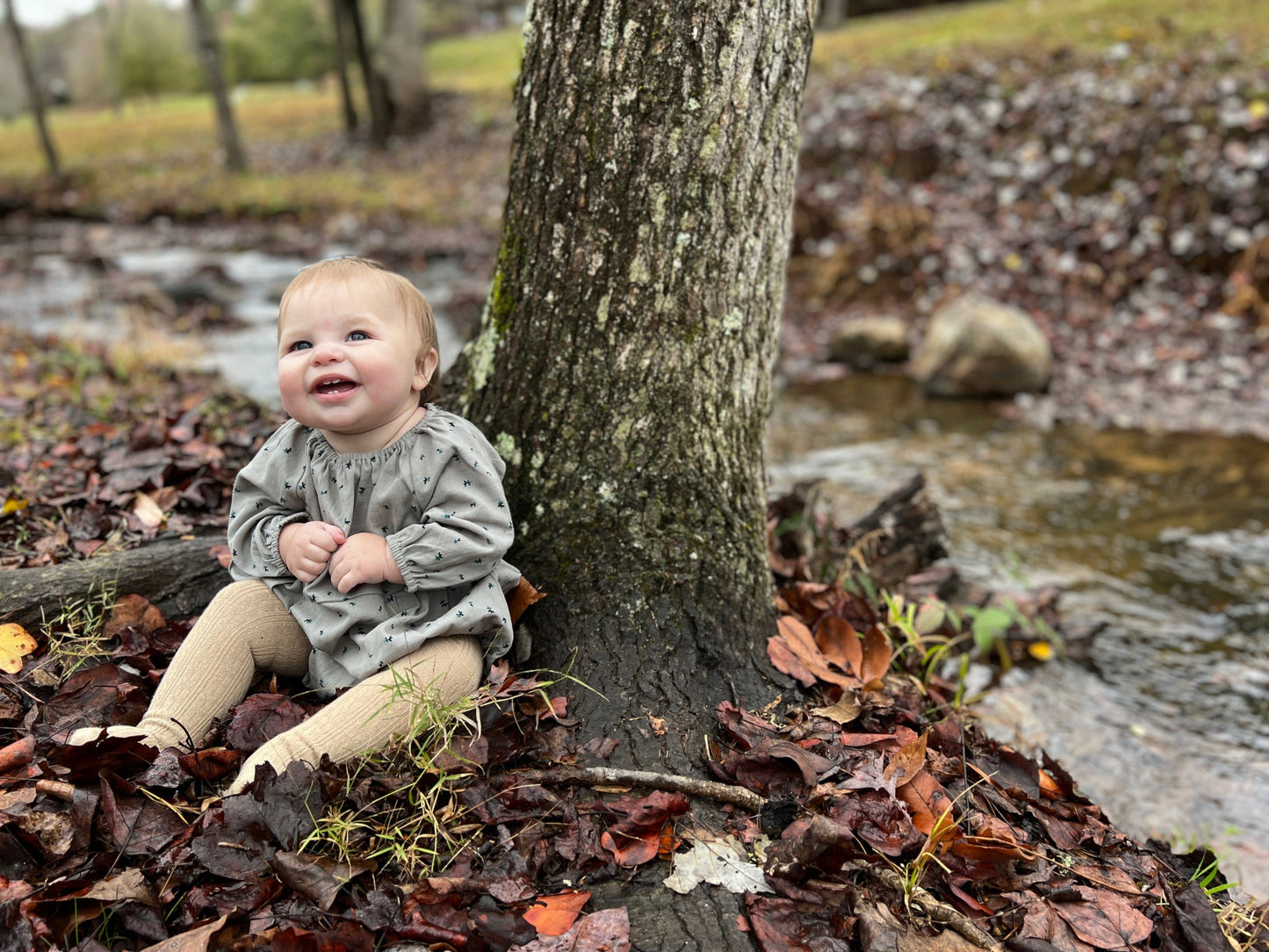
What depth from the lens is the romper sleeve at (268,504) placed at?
85.4 inches

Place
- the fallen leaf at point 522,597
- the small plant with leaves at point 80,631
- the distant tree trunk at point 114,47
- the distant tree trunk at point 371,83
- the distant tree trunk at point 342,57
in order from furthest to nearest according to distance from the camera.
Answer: the distant tree trunk at point 114,47, the distant tree trunk at point 342,57, the distant tree trunk at point 371,83, the fallen leaf at point 522,597, the small plant with leaves at point 80,631

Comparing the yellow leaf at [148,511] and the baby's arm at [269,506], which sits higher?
the baby's arm at [269,506]

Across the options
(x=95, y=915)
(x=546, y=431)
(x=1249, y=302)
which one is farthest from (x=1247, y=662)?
(x=1249, y=302)

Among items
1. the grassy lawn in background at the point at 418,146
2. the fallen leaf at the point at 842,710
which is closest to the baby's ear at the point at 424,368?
the fallen leaf at the point at 842,710

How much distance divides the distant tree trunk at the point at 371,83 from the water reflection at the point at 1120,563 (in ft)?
44.1

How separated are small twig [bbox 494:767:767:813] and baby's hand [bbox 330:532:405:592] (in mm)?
546

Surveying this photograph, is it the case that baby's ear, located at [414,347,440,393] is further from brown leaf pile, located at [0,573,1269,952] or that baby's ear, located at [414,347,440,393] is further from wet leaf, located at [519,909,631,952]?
wet leaf, located at [519,909,631,952]

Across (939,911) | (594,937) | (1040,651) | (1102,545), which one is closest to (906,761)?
(939,911)

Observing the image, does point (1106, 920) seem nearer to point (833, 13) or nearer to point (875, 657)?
point (875, 657)

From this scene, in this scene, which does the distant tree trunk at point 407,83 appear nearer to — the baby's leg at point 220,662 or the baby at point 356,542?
the baby at point 356,542

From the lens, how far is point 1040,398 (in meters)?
7.07

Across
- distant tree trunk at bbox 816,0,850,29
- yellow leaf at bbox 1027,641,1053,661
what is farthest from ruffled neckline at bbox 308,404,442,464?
distant tree trunk at bbox 816,0,850,29

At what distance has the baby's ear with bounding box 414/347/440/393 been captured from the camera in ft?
7.04

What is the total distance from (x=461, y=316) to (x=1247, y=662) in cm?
645
